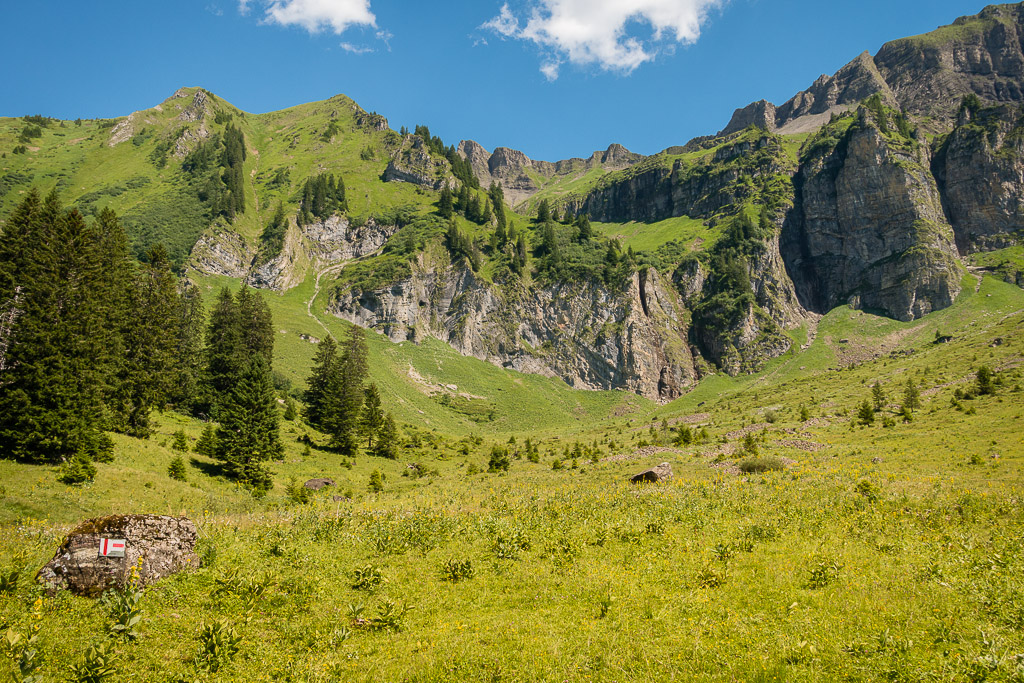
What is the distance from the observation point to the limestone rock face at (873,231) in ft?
496

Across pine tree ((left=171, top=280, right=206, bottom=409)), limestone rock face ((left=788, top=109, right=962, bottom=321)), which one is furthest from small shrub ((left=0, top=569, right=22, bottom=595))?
limestone rock face ((left=788, top=109, right=962, bottom=321))

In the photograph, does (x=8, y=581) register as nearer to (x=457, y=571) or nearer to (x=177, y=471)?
(x=457, y=571)

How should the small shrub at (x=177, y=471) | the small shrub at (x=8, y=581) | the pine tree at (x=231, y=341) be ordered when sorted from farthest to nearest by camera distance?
1. the pine tree at (x=231, y=341)
2. the small shrub at (x=177, y=471)
3. the small shrub at (x=8, y=581)

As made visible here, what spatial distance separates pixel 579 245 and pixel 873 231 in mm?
108256

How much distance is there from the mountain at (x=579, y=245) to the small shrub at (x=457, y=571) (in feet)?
400

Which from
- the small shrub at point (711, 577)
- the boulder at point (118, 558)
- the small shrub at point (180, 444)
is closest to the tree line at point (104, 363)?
the small shrub at point (180, 444)

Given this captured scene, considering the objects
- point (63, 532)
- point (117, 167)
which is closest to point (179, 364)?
point (63, 532)

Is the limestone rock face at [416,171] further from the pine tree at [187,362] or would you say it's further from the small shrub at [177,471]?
the small shrub at [177,471]

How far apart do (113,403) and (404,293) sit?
3874 inches

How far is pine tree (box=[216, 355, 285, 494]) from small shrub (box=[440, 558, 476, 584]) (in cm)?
2965

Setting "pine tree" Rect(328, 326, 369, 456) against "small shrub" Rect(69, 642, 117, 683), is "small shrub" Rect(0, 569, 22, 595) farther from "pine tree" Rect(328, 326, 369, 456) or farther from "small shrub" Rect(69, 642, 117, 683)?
"pine tree" Rect(328, 326, 369, 456)

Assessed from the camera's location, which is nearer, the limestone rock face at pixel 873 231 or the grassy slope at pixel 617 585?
the grassy slope at pixel 617 585

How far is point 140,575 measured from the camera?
1107 centimetres

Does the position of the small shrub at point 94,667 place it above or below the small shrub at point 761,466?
above
